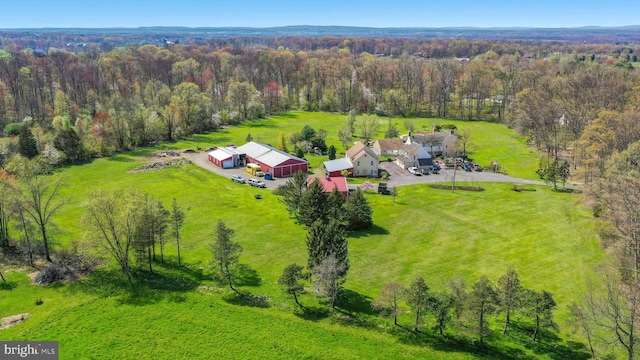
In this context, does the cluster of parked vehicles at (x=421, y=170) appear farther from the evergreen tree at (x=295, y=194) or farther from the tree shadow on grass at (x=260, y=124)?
the tree shadow on grass at (x=260, y=124)

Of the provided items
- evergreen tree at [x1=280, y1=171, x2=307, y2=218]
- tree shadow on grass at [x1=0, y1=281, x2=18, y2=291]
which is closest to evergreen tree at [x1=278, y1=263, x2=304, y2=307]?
evergreen tree at [x1=280, y1=171, x2=307, y2=218]

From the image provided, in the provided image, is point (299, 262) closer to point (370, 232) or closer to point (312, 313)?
point (312, 313)

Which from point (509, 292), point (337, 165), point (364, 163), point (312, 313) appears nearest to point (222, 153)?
point (337, 165)

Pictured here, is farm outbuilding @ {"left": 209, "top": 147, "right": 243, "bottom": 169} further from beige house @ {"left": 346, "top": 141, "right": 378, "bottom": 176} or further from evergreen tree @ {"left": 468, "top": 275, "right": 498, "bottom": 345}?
evergreen tree @ {"left": 468, "top": 275, "right": 498, "bottom": 345}

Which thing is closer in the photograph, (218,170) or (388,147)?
(218,170)

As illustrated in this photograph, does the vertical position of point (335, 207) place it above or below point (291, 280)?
above

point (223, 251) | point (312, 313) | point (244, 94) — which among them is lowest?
point (312, 313)

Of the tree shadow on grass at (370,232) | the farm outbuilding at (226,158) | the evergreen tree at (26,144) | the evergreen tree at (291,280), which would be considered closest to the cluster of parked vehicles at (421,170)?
the tree shadow on grass at (370,232)
